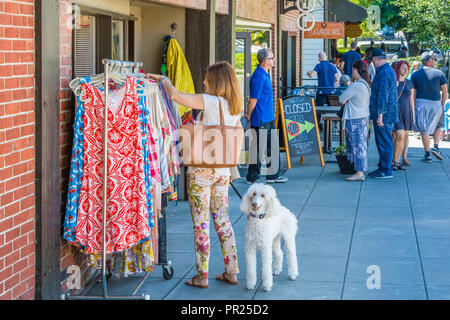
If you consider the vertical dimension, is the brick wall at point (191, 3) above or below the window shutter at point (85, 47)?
above

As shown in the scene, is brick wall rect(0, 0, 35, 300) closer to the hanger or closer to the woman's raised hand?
the woman's raised hand

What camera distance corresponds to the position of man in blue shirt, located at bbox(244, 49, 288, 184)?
10.3 meters

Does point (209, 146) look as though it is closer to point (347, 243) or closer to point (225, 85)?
point (225, 85)

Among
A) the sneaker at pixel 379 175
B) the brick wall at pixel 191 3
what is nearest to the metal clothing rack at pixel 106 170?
the brick wall at pixel 191 3

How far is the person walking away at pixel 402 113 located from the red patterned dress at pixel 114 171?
735cm

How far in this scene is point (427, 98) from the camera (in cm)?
1291

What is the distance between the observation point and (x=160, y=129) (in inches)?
227

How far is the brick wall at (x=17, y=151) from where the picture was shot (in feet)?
14.8

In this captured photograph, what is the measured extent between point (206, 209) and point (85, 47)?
272 centimetres

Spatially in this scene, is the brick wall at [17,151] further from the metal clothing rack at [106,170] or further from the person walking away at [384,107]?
the person walking away at [384,107]

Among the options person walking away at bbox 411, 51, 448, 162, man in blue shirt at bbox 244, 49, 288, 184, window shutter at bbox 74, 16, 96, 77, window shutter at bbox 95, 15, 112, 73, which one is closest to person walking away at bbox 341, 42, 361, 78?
person walking away at bbox 411, 51, 448, 162

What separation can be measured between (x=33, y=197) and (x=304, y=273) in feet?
8.06

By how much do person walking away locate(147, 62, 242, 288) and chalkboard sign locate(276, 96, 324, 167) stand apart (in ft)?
20.6

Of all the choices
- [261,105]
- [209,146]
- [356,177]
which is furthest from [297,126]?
[209,146]
